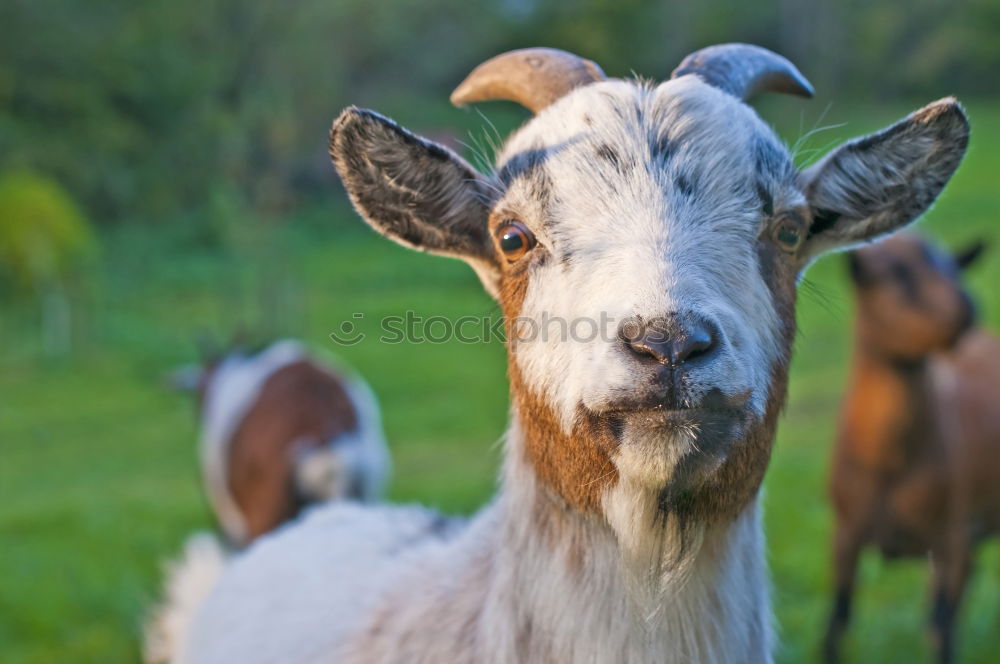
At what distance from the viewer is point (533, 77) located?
3012mm

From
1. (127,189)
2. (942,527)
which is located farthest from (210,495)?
(127,189)

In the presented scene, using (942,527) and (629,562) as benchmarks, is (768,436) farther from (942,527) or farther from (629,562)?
Result: (942,527)

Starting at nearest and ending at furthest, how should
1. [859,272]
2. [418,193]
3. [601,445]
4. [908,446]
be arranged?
1. [601,445]
2. [418,193]
3. [908,446]
4. [859,272]

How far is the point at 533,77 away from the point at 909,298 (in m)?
3.40

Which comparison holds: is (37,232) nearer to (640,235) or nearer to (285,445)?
(285,445)

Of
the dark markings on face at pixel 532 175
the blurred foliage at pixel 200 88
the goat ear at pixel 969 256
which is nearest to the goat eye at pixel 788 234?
the dark markings on face at pixel 532 175

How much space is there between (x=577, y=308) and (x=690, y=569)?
2.37 feet

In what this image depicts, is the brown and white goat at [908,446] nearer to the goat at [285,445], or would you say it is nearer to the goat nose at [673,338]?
the goat at [285,445]

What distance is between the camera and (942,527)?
18.0ft

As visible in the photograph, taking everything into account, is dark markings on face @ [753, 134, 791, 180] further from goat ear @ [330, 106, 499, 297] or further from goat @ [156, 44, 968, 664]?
goat ear @ [330, 106, 499, 297]

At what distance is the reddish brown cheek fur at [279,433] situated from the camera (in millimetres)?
6605

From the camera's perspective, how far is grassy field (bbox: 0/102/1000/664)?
21.6ft

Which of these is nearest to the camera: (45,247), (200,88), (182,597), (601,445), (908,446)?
(601,445)

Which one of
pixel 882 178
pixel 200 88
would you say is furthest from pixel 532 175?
pixel 200 88
